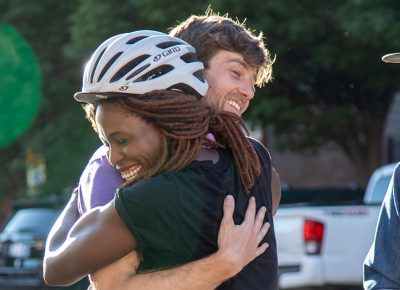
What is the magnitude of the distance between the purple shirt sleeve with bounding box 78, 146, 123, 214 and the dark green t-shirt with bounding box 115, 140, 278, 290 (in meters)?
0.16

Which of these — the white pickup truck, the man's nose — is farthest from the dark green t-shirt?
the white pickup truck

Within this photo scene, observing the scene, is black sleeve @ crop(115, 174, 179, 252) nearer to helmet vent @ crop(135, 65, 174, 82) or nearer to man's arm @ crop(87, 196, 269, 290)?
man's arm @ crop(87, 196, 269, 290)

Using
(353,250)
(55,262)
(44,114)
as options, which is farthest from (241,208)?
(44,114)

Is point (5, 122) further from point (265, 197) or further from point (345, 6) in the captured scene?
point (265, 197)

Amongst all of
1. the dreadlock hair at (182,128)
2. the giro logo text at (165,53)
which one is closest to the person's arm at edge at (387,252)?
the dreadlock hair at (182,128)

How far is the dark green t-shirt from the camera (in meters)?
2.61

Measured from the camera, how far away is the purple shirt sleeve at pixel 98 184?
9.14ft

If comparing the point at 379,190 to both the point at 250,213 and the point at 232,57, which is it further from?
the point at 250,213

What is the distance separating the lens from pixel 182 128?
2703 millimetres

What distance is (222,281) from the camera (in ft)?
8.90

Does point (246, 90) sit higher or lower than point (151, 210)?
higher

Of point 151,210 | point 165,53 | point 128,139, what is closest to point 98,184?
point 128,139

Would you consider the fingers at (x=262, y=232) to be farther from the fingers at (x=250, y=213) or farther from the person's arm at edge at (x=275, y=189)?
the person's arm at edge at (x=275, y=189)

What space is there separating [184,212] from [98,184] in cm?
30
